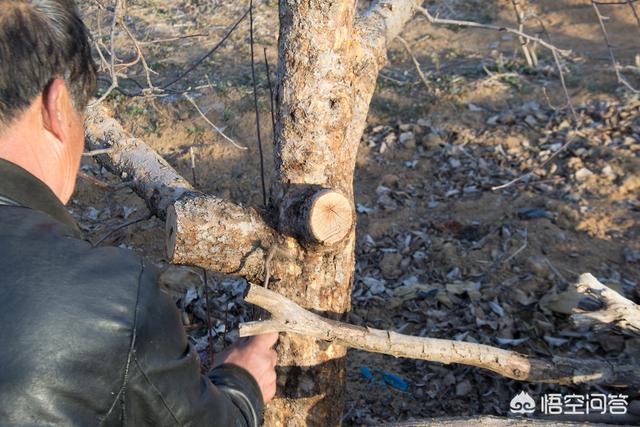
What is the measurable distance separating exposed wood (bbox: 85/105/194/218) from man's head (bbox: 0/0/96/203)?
91 centimetres

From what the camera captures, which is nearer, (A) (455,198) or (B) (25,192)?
(B) (25,192)

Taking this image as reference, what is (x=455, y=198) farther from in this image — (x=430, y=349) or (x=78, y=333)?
(x=78, y=333)

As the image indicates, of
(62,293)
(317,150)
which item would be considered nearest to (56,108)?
(62,293)

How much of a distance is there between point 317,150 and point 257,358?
0.73 metres

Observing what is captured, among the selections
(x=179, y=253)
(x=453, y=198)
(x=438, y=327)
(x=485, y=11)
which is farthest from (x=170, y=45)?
(x=179, y=253)

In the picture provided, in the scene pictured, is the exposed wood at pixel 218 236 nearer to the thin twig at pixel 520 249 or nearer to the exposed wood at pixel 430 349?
the exposed wood at pixel 430 349

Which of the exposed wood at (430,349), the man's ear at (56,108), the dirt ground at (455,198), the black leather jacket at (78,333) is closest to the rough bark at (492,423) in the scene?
the exposed wood at (430,349)

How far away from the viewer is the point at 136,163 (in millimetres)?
2883

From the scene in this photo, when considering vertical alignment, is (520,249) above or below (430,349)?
below

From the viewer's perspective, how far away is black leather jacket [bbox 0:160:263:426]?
3.84 feet

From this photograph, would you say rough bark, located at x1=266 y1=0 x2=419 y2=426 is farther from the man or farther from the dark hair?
the dark hair

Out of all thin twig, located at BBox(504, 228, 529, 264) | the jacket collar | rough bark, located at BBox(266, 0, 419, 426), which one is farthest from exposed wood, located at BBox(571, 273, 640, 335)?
the jacket collar

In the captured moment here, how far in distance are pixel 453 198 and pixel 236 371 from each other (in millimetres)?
3626

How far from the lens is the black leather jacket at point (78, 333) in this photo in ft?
3.84
